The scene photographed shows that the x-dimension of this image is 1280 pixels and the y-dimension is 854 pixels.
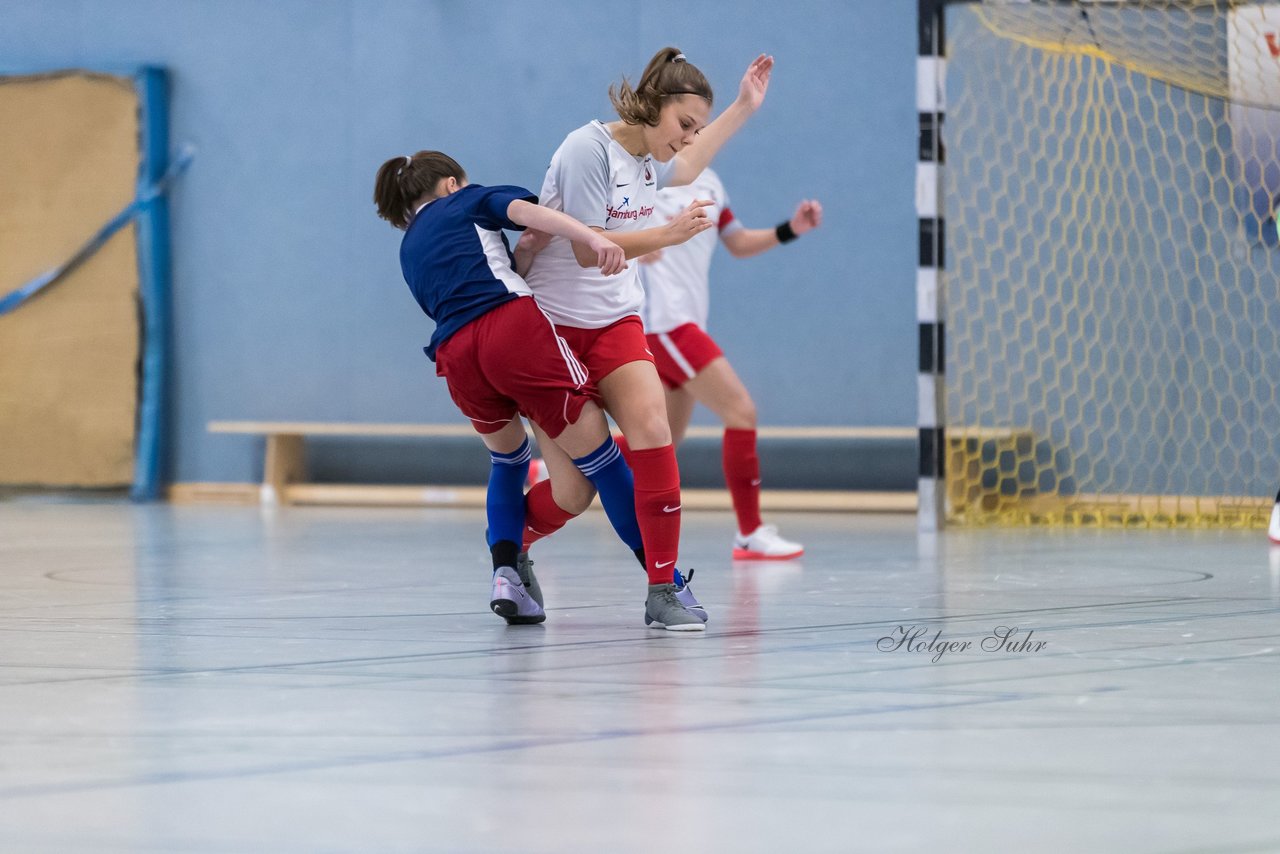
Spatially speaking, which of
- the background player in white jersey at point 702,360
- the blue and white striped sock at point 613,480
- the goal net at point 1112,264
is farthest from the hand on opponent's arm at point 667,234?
the goal net at point 1112,264

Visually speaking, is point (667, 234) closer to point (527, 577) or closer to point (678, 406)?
point (527, 577)

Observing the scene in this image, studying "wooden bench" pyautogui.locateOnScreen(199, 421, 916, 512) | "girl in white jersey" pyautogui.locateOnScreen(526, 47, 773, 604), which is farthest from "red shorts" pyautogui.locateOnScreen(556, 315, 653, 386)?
"wooden bench" pyautogui.locateOnScreen(199, 421, 916, 512)

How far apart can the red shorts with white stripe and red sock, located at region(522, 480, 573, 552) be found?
171cm

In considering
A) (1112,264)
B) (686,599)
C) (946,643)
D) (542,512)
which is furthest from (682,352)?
(1112,264)

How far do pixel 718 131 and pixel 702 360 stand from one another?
1.59m

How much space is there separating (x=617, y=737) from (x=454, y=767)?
30cm

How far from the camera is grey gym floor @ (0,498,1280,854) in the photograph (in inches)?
77.1

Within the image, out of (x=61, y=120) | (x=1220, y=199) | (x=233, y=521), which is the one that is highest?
(x=61, y=120)

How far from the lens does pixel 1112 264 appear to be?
7.91 metres

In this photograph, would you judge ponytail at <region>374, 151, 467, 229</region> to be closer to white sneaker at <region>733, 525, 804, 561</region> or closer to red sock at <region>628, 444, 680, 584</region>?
red sock at <region>628, 444, 680, 584</region>

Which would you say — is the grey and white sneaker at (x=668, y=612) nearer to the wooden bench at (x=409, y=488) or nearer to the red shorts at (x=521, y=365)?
the red shorts at (x=521, y=365)

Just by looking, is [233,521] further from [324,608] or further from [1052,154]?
[1052,154]

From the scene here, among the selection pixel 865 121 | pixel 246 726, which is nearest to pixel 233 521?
pixel 865 121

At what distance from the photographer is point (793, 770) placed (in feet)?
7.33
